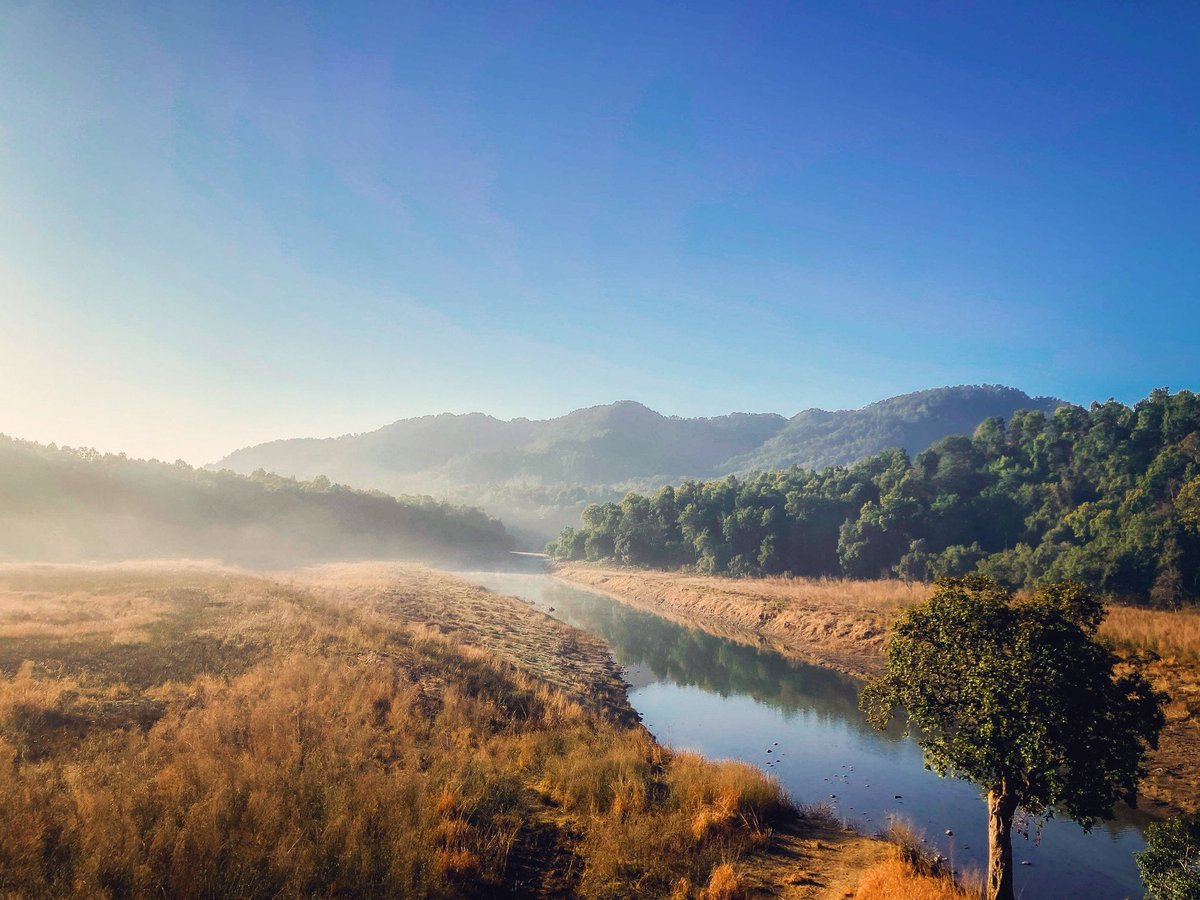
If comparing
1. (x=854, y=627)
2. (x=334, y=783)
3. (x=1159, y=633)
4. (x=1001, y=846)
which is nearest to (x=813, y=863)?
(x=1001, y=846)

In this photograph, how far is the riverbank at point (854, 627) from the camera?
1770 cm

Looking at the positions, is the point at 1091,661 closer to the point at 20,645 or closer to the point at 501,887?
the point at 501,887

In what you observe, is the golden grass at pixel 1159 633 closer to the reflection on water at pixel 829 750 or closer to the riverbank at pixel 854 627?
the riverbank at pixel 854 627

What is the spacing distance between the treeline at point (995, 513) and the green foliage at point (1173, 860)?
35874 mm

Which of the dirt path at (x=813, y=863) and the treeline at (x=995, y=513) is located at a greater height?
the treeline at (x=995, y=513)

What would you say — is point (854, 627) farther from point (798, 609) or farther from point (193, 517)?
point (193, 517)

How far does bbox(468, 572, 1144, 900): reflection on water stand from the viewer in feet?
42.2

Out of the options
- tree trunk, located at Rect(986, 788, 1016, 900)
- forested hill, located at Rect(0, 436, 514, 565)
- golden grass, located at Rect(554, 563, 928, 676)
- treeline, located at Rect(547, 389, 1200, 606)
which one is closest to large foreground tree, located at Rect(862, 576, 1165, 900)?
tree trunk, located at Rect(986, 788, 1016, 900)

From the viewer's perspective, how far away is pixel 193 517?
9519 cm

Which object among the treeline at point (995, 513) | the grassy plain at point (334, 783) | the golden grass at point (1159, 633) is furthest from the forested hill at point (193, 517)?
the golden grass at point (1159, 633)

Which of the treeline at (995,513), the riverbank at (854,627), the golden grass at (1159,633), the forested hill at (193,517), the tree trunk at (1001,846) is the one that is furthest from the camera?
the forested hill at (193,517)

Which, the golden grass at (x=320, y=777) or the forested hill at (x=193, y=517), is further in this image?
the forested hill at (x=193, y=517)

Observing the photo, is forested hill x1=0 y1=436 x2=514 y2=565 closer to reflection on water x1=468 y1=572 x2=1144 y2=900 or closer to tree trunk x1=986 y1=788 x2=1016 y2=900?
reflection on water x1=468 y1=572 x2=1144 y2=900

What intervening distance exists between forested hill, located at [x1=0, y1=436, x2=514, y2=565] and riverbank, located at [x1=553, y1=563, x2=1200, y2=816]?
62.2 metres
